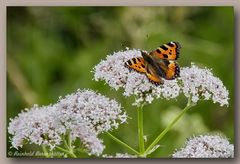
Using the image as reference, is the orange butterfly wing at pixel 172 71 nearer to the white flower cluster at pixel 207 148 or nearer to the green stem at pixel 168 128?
the green stem at pixel 168 128

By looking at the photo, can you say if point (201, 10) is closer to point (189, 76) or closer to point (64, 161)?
point (189, 76)

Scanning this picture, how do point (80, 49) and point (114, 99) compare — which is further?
point (80, 49)

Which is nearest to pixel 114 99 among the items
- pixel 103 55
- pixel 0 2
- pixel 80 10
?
pixel 103 55

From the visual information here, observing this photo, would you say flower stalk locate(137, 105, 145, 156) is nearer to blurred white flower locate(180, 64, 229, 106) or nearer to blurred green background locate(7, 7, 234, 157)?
blurred green background locate(7, 7, 234, 157)

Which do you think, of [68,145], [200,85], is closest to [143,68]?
[200,85]

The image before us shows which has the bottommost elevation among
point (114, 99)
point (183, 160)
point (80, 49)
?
point (183, 160)

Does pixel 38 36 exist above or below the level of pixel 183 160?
above

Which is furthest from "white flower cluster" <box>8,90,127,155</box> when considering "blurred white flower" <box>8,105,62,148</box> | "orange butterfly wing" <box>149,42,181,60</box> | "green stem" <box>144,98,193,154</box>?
"orange butterfly wing" <box>149,42,181,60</box>
